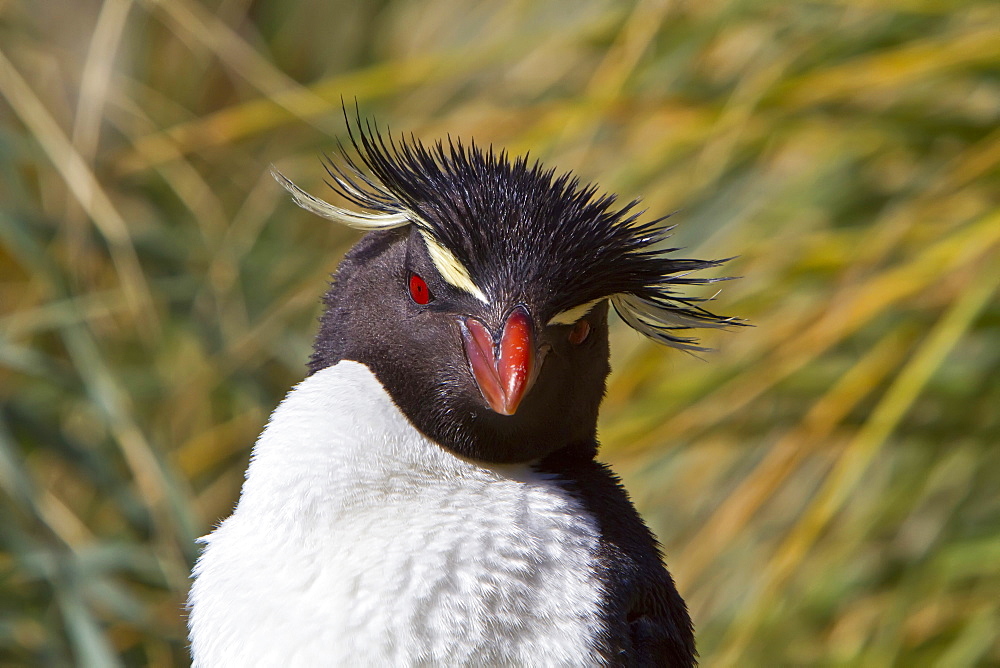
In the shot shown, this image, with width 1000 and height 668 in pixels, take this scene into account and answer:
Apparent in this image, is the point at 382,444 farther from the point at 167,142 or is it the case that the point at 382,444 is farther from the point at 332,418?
the point at 167,142

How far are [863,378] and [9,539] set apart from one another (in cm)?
149

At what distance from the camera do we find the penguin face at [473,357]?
1.00m

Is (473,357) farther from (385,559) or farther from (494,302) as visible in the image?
(385,559)

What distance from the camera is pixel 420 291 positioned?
108 centimetres

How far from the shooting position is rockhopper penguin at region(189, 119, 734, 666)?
3.04 ft

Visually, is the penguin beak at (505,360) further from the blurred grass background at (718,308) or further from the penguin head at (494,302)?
the blurred grass background at (718,308)

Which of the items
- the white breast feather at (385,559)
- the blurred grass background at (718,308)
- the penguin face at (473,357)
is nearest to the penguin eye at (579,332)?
the penguin face at (473,357)

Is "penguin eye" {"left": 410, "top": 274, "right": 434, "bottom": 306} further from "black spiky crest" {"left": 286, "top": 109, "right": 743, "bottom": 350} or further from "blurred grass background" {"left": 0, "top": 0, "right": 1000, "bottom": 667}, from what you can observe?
"blurred grass background" {"left": 0, "top": 0, "right": 1000, "bottom": 667}

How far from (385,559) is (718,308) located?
3.23 ft

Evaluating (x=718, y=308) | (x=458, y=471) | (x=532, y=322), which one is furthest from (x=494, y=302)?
(x=718, y=308)

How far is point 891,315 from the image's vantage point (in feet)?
5.59

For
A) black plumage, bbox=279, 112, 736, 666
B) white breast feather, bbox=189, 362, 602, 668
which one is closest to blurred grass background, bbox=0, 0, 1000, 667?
black plumage, bbox=279, 112, 736, 666

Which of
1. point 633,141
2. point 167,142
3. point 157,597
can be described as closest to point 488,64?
point 633,141

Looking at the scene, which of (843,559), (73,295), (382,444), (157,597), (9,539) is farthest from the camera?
(157,597)
